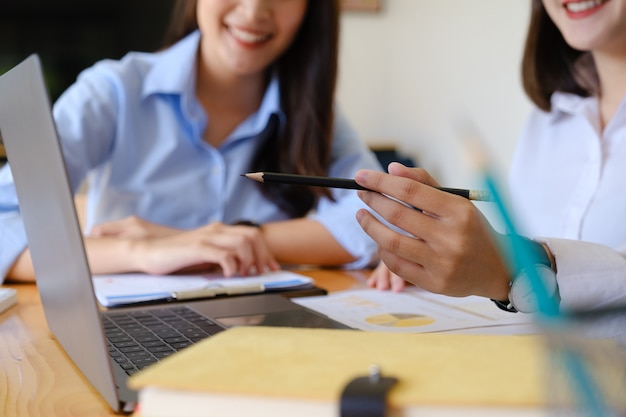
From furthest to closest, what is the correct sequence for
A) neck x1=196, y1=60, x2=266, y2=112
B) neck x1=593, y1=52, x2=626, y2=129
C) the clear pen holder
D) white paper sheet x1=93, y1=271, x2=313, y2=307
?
neck x1=196, y1=60, x2=266, y2=112
neck x1=593, y1=52, x2=626, y2=129
white paper sheet x1=93, y1=271, x2=313, y2=307
the clear pen holder

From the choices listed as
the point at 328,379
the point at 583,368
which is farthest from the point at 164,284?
the point at 583,368

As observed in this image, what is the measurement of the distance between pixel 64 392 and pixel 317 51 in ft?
3.28

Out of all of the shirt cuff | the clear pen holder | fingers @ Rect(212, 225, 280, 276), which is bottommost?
fingers @ Rect(212, 225, 280, 276)

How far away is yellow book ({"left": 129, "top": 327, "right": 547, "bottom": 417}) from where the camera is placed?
290 mm

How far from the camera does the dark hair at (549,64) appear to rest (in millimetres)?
1192

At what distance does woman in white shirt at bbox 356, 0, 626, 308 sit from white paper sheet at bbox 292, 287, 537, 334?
44mm

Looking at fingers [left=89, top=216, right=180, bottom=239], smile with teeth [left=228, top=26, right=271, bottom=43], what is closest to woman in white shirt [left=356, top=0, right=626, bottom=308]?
fingers [left=89, top=216, right=180, bottom=239]

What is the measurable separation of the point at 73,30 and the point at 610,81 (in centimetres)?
183

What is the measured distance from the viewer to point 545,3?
3.64 ft

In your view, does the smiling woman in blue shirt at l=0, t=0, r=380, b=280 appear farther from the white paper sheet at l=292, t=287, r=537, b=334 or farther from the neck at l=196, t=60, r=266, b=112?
the white paper sheet at l=292, t=287, r=537, b=334

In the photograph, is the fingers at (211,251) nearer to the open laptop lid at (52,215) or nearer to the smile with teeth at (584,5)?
the open laptop lid at (52,215)

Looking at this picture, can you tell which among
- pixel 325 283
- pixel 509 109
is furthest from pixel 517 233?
pixel 509 109

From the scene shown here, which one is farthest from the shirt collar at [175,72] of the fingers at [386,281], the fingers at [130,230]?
the fingers at [386,281]

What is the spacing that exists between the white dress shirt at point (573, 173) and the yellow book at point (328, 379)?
499 millimetres
